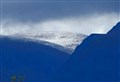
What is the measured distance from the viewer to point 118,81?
19625 centimetres

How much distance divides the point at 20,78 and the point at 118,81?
13864 centimetres

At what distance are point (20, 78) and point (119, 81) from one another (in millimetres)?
135452

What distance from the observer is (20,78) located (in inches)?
2399

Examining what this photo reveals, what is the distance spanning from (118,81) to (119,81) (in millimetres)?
3261

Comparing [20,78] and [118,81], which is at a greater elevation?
[118,81]

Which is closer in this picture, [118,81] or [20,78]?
[20,78]

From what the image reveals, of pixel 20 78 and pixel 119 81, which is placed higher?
pixel 119 81

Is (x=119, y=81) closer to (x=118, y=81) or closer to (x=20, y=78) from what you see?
(x=118, y=81)

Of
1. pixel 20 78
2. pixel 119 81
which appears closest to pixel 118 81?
pixel 119 81

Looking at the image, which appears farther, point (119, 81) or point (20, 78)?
point (119, 81)
